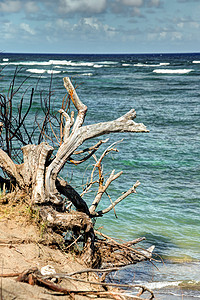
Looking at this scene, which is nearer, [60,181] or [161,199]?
[60,181]

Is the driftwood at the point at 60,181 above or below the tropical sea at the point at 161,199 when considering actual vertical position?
above

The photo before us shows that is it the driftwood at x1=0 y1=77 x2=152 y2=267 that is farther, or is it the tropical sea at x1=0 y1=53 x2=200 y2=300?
the tropical sea at x1=0 y1=53 x2=200 y2=300

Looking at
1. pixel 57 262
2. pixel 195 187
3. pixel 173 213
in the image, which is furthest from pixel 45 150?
pixel 195 187

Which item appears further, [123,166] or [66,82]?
[123,166]

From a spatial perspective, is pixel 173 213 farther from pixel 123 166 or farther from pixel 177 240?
pixel 123 166

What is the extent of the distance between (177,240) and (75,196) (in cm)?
317

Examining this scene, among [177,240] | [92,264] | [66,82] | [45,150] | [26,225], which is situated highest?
[66,82]

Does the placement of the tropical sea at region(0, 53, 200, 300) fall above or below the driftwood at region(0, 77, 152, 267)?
below

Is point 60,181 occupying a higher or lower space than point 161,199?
higher

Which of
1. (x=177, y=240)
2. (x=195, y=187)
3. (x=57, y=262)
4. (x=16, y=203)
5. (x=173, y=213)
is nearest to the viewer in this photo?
(x=57, y=262)

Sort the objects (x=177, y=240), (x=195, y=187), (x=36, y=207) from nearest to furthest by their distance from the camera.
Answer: (x=36, y=207), (x=177, y=240), (x=195, y=187)

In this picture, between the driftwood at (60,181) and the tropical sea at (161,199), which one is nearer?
the driftwood at (60,181)

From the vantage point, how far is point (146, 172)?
34.3 feet

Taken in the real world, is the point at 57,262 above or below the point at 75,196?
below
